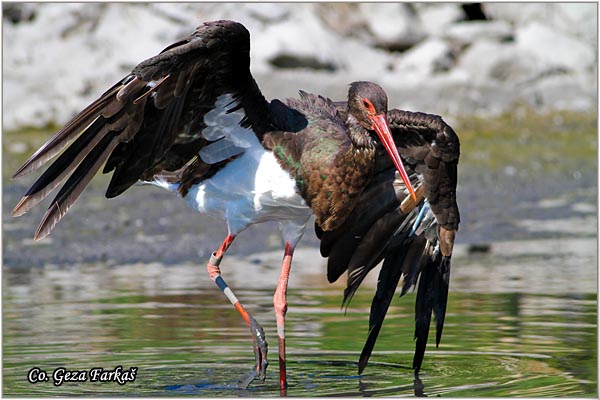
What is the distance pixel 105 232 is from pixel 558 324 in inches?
196

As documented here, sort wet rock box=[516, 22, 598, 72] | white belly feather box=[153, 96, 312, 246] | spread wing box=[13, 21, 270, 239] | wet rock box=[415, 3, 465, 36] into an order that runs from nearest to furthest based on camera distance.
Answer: spread wing box=[13, 21, 270, 239]
white belly feather box=[153, 96, 312, 246]
wet rock box=[516, 22, 598, 72]
wet rock box=[415, 3, 465, 36]

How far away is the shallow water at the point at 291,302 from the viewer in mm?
6945

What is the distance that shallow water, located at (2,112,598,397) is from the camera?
6.95m

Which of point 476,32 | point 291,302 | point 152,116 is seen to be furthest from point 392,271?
point 476,32

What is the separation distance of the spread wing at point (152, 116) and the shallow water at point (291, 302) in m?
1.21

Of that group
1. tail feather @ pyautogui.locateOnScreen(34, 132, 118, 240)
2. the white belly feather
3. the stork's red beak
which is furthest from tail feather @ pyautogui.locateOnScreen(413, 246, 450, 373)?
tail feather @ pyautogui.locateOnScreen(34, 132, 118, 240)

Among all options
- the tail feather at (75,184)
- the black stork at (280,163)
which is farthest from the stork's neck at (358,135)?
the tail feather at (75,184)

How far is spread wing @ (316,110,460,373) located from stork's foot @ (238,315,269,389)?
0.58m

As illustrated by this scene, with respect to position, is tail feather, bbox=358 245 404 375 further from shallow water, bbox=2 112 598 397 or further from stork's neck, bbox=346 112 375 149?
stork's neck, bbox=346 112 375 149

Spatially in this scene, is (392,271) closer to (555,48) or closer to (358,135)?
(358,135)

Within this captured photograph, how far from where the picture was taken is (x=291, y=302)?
934cm

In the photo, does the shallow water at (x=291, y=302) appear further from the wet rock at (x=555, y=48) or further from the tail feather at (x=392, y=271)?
the wet rock at (x=555, y=48)

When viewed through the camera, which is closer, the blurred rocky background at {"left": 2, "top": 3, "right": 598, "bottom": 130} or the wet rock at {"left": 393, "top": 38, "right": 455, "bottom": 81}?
the blurred rocky background at {"left": 2, "top": 3, "right": 598, "bottom": 130}

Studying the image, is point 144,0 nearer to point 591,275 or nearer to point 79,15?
point 79,15
